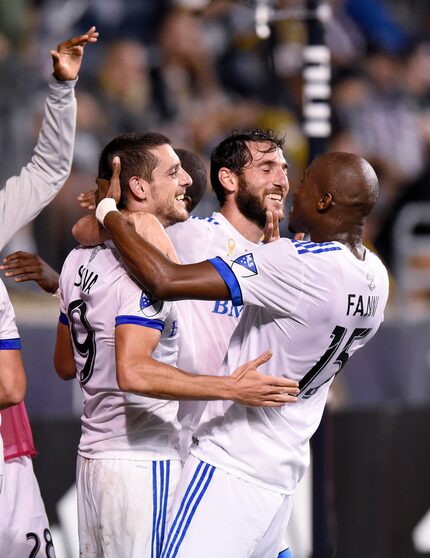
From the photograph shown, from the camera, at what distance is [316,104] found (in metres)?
5.95

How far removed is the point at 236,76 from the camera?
10.8 meters

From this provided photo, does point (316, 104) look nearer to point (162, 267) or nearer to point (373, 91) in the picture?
point (162, 267)

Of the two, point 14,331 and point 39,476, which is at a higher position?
point 14,331

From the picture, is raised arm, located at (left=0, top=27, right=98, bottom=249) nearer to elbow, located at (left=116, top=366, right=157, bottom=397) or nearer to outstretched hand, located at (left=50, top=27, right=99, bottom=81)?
outstretched hand, located at (left=50, top=27, right=99, bottom=81)

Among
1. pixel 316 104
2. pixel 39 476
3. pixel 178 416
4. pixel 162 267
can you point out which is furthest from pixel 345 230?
pixel 39 476

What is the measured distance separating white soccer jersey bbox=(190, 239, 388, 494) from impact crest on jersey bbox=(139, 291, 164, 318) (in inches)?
10.5

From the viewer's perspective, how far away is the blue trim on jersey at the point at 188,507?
3.89 meters

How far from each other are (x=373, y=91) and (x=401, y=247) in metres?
2.21

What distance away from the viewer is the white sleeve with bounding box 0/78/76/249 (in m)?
4.53

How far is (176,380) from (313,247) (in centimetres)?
72

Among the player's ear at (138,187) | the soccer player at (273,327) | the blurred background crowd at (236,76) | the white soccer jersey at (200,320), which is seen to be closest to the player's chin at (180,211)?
the player's ear at (138,187)

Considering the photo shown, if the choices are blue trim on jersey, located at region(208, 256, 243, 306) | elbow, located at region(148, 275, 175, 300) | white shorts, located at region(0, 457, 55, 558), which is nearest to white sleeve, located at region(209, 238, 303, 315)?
blue trim on jersey, located at region(208, 256, 243, 306)

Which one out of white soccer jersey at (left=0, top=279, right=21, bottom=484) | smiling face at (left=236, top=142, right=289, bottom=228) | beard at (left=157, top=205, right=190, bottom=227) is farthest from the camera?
smiling face at (left=236, top=142, right=289, bottom=228)

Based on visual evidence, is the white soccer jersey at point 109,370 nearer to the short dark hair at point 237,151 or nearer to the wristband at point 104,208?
the wristband at point 104,208
